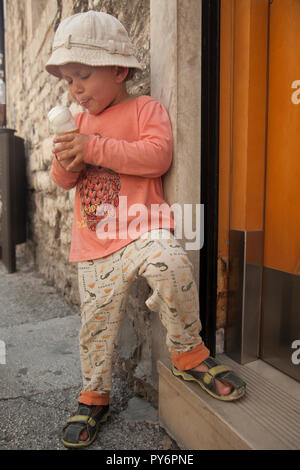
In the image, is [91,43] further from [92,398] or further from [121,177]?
[92,398]

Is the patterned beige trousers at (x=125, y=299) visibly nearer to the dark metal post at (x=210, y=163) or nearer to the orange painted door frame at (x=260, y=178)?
the dark metal post at (x=210, y=163)

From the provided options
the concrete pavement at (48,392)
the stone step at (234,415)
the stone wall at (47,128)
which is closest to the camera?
the stone step at (234,415)

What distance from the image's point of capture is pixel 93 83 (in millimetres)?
1254

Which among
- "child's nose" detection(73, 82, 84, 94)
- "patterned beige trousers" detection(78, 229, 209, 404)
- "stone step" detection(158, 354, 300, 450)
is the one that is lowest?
"stone step" detection(158, 354, 300, 450)

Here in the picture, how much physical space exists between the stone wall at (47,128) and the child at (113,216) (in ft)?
0.99

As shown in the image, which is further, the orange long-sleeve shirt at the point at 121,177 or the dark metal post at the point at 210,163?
the dark metal post at the point at 210,163

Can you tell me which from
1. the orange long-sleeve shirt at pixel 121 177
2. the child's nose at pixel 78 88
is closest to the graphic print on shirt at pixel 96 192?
the orange long-sleeve shirt at pixel 121 177

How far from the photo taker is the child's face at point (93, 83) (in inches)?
48.6

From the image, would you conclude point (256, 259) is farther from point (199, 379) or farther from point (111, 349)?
point (111, 349)

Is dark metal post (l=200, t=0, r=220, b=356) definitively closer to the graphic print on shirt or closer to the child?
the child

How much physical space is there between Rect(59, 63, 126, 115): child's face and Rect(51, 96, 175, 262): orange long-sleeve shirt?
2.0 inches

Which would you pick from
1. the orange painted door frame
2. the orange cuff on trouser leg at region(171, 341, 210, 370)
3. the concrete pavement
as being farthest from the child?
the orange painted door frame

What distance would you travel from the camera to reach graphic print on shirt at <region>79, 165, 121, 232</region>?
1310 millimetres
